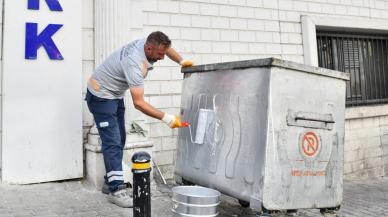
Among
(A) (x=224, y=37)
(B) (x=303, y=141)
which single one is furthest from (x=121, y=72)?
(A) (x=224, y=37)

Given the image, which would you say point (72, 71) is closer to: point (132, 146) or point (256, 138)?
point (132, 146)

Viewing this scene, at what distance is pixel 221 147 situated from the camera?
149 inches

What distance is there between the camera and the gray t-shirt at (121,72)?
3836 mm

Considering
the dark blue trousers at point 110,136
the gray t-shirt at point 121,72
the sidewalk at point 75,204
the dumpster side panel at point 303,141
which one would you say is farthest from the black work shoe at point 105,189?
the dumpster side panel at point 303,141

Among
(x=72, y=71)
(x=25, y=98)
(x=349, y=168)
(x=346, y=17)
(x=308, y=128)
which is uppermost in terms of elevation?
(x=346, y=17)

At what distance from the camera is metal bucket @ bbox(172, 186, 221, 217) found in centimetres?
333

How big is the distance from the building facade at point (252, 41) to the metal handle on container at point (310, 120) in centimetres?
218

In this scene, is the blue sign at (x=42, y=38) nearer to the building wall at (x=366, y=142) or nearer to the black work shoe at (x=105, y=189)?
the black work shoe at (x=105, y=189)

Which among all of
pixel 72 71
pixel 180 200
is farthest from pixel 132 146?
pixel 180 200

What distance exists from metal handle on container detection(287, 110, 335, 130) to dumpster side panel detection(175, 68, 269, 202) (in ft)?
0.90

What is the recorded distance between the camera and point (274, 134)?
333 cm

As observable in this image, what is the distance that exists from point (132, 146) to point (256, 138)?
187 centimetres

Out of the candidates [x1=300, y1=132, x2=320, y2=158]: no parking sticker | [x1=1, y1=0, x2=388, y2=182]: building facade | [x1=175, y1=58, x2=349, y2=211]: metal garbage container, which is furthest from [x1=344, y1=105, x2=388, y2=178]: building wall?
[x1=300, y1=132, x2=320, y2=158]: no parking sticker

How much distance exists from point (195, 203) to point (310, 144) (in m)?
1.13
